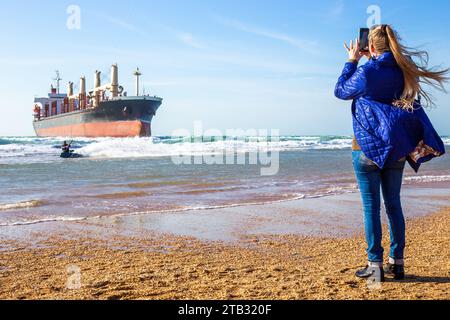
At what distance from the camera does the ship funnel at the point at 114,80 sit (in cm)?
4728

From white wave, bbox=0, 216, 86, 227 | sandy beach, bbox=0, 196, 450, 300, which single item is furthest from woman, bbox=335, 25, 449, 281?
white wave, bbox=0, 216, 86, 227

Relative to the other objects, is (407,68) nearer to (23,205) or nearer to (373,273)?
(373,273)

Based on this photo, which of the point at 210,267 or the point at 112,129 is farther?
the point at 112,129

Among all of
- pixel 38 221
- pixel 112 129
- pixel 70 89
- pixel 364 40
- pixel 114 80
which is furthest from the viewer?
pixel 70 89

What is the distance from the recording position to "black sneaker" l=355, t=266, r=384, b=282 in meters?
2.98

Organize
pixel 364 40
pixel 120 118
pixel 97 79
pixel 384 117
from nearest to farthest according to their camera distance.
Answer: pixel 384 117
pixel 364 40
pixel 120 118
pixel 97 79

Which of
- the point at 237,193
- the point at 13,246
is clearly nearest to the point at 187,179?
the point at 237,193

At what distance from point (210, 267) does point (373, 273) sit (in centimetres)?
124

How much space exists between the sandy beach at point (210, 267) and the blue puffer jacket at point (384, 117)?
34.8 inches

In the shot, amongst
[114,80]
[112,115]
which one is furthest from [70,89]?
[112,115]

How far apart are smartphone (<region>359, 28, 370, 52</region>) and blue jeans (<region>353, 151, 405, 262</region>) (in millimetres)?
684

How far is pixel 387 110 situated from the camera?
278 cm

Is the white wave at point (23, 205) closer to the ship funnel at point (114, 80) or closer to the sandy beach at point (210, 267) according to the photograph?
the sandy beach at point (210, 267)

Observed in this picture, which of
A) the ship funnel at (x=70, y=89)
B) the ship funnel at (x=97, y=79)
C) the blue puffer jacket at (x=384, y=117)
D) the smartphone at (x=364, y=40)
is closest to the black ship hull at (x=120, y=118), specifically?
the ship funnel at (x=97, y=79)
